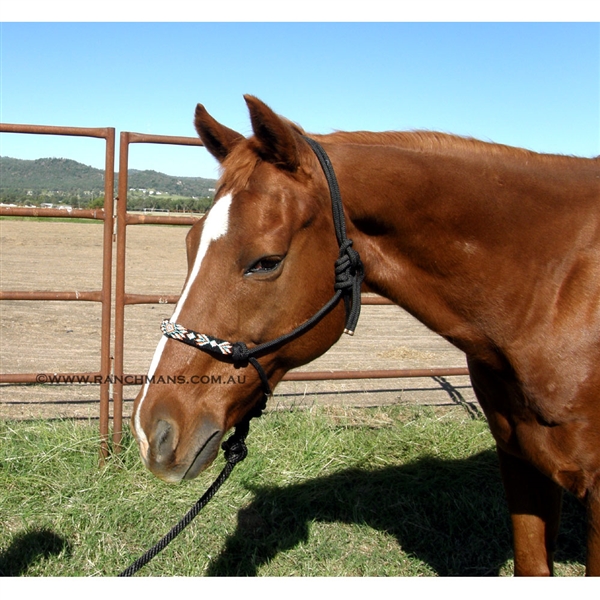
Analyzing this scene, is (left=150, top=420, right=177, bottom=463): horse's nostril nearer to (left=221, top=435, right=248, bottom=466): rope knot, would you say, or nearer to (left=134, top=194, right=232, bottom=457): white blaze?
(left=134, top=194, right=232, bottom=457): white blaze

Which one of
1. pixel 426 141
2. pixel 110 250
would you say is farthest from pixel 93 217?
pixel 426 141

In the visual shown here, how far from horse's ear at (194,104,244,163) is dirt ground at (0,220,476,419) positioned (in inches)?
111

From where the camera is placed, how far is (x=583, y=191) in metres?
1.94

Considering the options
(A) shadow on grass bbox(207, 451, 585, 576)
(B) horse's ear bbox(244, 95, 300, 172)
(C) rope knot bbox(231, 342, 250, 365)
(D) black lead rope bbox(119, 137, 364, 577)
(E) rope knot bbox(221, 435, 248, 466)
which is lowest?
(A) shadow on grass bbox(207, 451, 585, 576)

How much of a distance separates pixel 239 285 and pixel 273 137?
1.45 ft

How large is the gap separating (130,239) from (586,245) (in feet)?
65.0

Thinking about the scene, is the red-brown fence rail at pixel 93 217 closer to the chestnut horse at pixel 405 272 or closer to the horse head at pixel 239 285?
the chestnut horse at pixel 405 272

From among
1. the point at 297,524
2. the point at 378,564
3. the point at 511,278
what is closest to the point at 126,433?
the point at 297,524

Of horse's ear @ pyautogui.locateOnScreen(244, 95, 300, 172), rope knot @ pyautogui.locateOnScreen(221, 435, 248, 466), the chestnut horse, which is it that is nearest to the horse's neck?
the chestnut horse

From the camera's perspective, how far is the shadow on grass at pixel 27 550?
8.54 ft

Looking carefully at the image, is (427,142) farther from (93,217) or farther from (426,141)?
(93,217)

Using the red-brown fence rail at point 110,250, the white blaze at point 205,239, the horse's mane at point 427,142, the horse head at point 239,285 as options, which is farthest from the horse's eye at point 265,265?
the red-brown fence rail at point 110,250

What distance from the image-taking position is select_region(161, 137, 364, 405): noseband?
5.27 feet

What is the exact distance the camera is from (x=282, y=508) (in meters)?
3.17
